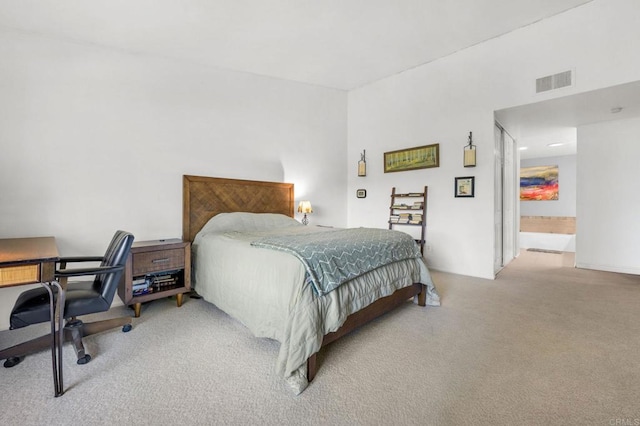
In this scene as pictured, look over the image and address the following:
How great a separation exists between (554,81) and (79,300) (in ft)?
17.0

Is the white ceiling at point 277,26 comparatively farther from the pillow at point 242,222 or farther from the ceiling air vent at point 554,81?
the pillow at point 242,222

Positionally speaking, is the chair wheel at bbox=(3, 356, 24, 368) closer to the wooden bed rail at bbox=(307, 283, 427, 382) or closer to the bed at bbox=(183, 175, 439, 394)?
the bed at bbox=(183, 175, 439, 394)

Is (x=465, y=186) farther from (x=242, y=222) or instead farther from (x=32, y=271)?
(x=32, y=271)

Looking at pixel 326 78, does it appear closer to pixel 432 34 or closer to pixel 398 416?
pixel 432 34

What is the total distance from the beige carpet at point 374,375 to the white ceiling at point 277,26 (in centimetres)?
298

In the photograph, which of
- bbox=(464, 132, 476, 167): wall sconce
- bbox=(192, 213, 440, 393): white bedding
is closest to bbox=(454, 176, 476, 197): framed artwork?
bbox=(464, 132, 476, 167): wall sconce

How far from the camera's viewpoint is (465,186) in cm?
412

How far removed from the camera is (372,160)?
5.23 m

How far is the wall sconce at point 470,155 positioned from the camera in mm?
3945

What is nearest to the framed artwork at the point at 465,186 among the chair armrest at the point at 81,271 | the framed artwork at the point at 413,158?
the framed artwork at the point at 413,158

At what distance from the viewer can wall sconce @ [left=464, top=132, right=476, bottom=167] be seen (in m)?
3.95

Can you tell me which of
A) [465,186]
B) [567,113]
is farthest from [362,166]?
[567,113]

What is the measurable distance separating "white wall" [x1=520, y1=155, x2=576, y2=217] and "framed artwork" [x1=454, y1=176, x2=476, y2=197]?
5934 millimetres

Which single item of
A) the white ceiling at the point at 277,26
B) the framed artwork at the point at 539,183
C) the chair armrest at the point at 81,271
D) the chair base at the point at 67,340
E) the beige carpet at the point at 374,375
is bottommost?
the beige carpet at the point at 374,375
